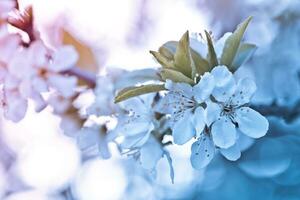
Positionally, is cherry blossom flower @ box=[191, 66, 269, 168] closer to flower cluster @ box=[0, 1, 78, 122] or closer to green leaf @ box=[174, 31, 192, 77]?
green leaf @ box=[174, 31, 192, 77]

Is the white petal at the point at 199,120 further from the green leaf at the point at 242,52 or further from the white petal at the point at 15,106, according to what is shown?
the white petal at the point at 15,106

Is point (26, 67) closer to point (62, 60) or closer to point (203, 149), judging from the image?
point (62, 60)

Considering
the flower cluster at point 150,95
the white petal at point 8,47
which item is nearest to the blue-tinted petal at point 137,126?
the flower cluster at point 150,95

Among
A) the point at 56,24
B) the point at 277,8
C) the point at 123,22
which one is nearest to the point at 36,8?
the point at 56,24

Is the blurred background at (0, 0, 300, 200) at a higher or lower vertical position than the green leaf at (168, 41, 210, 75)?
lower

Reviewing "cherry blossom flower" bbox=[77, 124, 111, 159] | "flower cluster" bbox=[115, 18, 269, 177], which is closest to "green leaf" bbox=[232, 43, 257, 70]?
"flower cluster" bbox=[115, 18, 269, 177]

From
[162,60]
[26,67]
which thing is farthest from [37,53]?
[162,60]

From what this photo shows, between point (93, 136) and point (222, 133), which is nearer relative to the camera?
point (222, 133)
